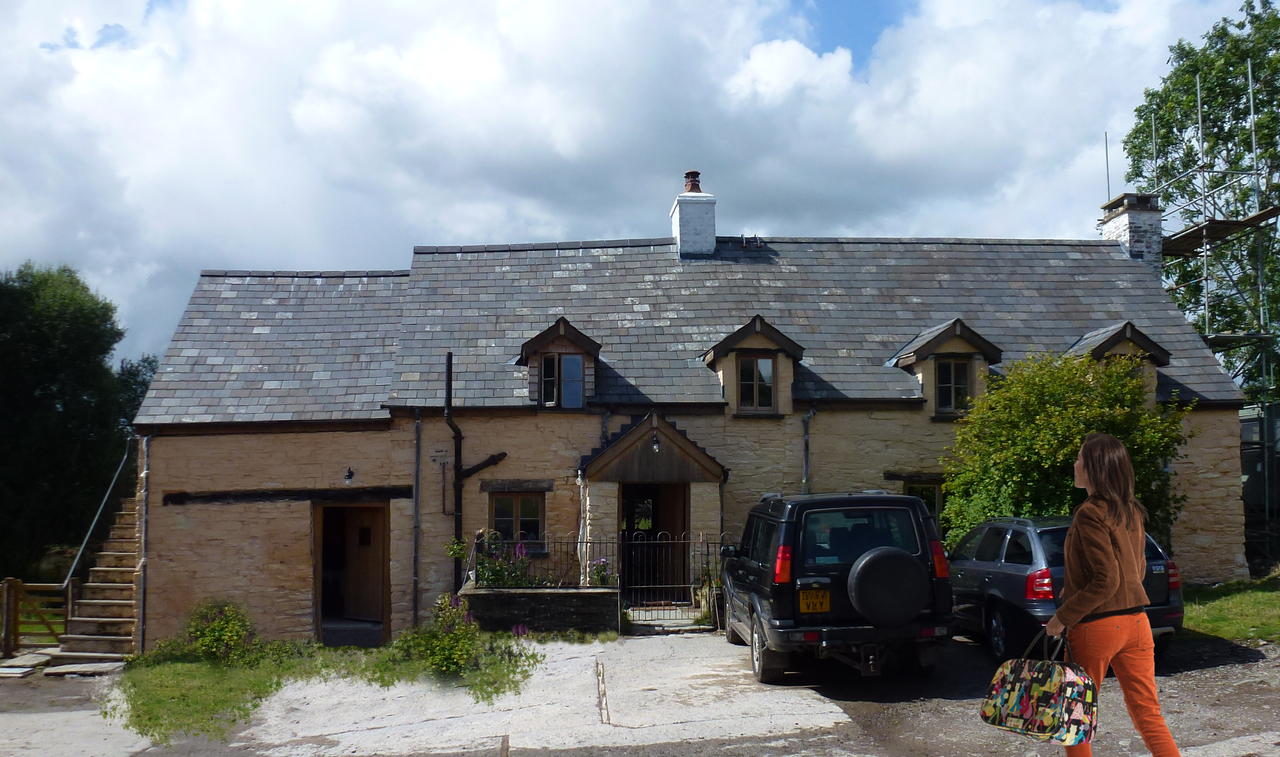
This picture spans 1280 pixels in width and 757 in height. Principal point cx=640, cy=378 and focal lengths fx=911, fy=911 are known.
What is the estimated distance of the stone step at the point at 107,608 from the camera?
50.8 ft

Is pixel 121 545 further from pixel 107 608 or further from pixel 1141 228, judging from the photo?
pixel 1141 228

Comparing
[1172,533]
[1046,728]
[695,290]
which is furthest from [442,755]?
[1172,533]

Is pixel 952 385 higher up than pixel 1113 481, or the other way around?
pixel 952 385

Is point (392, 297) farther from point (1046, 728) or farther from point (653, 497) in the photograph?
point (1046, 728)

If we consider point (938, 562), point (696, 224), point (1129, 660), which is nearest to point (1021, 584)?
point (938, 562)

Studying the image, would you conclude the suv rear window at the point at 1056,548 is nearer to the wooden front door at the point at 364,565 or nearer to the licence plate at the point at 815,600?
the licence plate at the point at 815,600

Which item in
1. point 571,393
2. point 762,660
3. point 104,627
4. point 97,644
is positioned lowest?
point 97,644

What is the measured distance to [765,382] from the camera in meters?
16.0

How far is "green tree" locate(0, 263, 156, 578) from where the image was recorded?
2378 cm

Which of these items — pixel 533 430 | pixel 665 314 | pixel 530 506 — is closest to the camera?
pixel 533 430

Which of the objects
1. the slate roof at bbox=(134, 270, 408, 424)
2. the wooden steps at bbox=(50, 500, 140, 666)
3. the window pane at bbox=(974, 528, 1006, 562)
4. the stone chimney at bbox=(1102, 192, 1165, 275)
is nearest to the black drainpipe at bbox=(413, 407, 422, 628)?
the slate roof at bbox=(134, 270, 408, 424)

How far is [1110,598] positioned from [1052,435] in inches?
328

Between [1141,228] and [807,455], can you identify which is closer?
[807,455]

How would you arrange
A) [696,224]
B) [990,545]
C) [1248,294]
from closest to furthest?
[990,545], [696,224], [1248,294]
